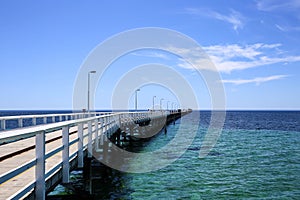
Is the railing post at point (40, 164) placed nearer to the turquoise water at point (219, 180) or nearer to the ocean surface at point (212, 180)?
the ocean surface at point (212, 180)

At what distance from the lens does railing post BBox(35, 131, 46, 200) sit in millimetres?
5199

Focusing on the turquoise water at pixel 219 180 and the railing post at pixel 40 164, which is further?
the turquoise water at pixel 219 180

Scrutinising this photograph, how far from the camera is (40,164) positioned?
5.26 meters

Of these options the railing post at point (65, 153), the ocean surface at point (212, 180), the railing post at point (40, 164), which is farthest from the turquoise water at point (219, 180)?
the railing post at point (40, 164)

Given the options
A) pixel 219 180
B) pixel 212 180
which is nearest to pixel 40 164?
pixel 212 180

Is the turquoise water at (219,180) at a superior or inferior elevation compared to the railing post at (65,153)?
inferior

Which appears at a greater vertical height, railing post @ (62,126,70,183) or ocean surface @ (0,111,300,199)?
railing post @ (62,126,70,183)

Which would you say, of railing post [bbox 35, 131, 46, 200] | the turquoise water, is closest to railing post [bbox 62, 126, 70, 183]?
railing post [bbox 35, 131, 46, 200]

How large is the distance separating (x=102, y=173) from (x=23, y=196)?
1034 centimetres

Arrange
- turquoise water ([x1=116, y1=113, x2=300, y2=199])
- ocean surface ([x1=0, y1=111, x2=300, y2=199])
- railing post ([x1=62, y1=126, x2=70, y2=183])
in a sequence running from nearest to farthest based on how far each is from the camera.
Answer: railing post ([x1=62, y1=126, x2=70, y2=183])
ocean surface ([x1=0, y1=111, x2=300, y2=199])
turquoise water ([x1=116, y1=113, x2=300, y2=199])

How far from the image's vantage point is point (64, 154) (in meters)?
7.39

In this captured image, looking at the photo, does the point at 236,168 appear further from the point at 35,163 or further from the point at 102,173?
the point at 35,163

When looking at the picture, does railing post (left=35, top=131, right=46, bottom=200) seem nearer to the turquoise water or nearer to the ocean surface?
the ocean surface

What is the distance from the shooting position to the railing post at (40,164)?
520cm
